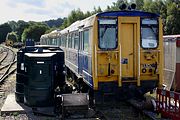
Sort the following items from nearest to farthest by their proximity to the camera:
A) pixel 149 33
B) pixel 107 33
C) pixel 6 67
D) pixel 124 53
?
pixel 107 33
pixel 124 53
pixel 149 33
pixel 6 67

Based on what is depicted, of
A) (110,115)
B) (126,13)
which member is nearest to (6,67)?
(126,13)

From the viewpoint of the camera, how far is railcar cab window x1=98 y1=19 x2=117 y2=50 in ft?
38.9

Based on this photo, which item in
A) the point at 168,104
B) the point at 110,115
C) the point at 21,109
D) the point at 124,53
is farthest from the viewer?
the point at 124,53

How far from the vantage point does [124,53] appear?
12.1 meters

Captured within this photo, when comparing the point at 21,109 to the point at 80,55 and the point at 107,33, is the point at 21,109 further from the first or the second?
the point at 80,55

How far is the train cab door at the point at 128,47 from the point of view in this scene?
39.6ft

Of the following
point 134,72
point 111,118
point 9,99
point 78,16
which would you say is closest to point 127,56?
point 134,72

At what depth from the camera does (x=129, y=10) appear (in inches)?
484

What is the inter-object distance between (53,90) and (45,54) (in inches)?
48.4

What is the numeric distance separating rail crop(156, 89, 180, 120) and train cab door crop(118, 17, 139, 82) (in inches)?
56.5

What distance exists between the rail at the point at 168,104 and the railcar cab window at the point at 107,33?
6.97 ft

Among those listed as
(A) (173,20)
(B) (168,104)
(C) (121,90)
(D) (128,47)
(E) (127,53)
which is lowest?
(B) (168,104)

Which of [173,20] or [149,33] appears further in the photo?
[173,20]

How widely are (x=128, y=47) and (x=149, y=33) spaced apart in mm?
832
